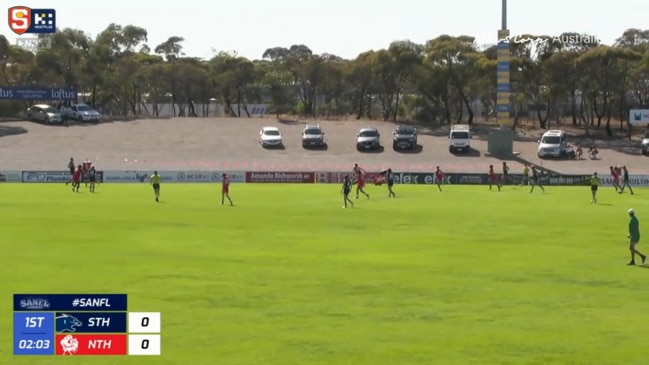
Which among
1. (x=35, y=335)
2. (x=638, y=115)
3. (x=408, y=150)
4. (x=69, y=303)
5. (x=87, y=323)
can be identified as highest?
(x=638, y=115)

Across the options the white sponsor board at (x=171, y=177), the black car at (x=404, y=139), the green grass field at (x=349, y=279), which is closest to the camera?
the green grass field at (x=349, y=279)

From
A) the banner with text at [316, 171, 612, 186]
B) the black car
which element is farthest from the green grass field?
the black car

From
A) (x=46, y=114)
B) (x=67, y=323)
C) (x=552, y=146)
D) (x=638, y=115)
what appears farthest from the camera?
(x=46, y=114)

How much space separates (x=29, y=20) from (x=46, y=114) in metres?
39.9

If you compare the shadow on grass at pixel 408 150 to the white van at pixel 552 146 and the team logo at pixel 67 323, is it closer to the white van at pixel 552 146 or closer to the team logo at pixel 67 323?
the white van at pixel 552 146

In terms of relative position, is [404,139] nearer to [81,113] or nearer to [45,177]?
[45,177]

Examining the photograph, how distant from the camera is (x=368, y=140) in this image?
9144 centimetres

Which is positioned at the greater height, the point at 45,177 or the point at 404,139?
the point at 404,139

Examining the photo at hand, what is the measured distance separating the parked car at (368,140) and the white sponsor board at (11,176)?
31563mm

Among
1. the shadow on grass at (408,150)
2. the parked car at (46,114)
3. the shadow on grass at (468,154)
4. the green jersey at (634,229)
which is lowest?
the green jersey at (634,229)

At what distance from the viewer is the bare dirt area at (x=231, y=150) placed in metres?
83.9

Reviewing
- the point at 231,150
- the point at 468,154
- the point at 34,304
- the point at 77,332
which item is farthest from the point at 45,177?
the point at 77,332

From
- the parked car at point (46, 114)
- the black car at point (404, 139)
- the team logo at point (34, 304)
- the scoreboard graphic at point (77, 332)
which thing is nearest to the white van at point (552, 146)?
the black car at point (404, 139)

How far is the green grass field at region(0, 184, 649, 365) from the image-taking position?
19172 millimetres
